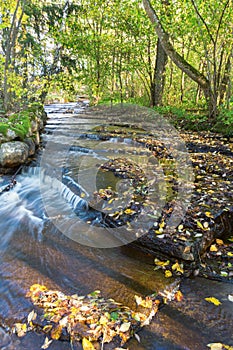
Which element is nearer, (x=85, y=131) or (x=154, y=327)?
(x=154, y=327)

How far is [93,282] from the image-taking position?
114 inches

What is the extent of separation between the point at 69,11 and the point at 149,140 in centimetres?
1294

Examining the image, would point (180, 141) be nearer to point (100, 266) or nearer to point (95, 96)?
point (100, 266)

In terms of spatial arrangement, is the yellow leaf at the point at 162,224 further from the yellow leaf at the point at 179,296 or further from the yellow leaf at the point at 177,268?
the yellow leaf at the point at 179,296

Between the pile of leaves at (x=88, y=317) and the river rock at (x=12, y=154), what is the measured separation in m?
4.54

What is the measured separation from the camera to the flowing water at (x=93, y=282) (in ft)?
7.30

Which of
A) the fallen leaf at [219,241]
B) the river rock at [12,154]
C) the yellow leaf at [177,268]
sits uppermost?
the river rock at [12,154]

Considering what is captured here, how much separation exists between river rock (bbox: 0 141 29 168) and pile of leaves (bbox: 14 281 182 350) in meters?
4.54

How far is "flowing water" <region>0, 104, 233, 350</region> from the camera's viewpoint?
2.22 meters

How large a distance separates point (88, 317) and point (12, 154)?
5193mm

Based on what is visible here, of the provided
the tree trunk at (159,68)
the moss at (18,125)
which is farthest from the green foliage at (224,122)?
the moss at (18,125)

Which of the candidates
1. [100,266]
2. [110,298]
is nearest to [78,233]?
[100,266]

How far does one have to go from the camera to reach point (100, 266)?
3.17 m

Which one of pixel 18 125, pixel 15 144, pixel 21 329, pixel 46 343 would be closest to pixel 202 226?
pixel 46 343
